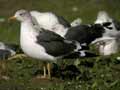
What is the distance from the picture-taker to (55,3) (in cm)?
2070

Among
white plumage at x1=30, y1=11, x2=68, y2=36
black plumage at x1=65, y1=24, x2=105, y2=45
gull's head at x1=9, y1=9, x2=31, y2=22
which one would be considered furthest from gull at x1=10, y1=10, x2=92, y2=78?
white plumage at x1=30, y1=11, x2=68, y2=36

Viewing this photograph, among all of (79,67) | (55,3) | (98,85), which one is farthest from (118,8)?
(98,85)

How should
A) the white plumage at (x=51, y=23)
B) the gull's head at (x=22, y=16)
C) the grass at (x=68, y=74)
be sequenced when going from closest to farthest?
the grass at (x=68, y=74), the gull's head at (x=22, y=16), the white plumage at (x=51, y=23)

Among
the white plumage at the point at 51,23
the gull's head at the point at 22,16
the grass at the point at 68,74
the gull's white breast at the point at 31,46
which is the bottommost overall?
the grass at the point at 68,74

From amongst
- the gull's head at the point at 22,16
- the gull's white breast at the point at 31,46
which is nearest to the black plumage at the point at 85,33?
the gull's head at the point at 22,16

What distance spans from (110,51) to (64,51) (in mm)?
2012

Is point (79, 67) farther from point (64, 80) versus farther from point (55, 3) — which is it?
point (55, 3)

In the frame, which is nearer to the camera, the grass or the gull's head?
the grass

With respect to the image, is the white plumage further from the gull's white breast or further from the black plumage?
the gull's white breast

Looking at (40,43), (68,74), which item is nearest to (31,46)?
(40,43)

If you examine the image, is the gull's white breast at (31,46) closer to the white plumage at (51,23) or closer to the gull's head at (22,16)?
the gull's head at (22,16)

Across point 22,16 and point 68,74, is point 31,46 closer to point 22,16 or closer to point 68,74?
point 22,16

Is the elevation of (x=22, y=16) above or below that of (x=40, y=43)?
above

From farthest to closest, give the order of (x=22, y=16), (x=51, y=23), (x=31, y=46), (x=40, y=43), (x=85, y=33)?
(x=51, y=23)
(x=85, y=33)
(x=22, y=16)
(x=40, y=43)
(x=31, y=46)
